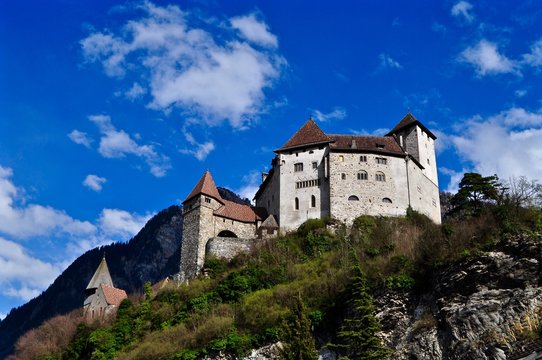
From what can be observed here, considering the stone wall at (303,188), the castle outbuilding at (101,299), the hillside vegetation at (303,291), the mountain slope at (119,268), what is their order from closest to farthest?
the hillside vegetation at (303,291) → the stone wall at (303,188) → the castle outbuilding at (101,299) → the mountain slope at (119,268)

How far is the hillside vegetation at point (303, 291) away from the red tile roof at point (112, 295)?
396cm

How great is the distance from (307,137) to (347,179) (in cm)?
677

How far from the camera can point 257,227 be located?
2432 inches

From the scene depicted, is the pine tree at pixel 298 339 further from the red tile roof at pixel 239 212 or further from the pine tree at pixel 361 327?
the red tile roof at pixel 239 212

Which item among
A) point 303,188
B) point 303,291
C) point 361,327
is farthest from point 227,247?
point 361,327

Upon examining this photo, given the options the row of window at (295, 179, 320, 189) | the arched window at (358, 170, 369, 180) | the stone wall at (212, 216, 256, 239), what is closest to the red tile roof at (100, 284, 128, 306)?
the stone wall at (212, 216, 256, 239)

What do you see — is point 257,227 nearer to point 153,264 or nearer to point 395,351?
point 395,351

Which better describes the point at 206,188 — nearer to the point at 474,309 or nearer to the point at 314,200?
the point at 314,200

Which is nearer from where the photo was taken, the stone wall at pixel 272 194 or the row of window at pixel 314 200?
the row of window at pixel 314 200

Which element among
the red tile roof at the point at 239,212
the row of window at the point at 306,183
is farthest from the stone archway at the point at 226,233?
the row of window at the point at 306,183

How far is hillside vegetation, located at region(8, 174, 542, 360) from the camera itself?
38.3m

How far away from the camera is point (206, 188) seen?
61.8m

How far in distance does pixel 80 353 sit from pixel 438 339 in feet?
104

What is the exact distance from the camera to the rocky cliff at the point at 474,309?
3266 centimetres
